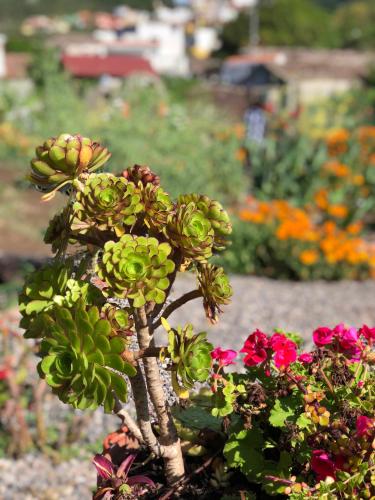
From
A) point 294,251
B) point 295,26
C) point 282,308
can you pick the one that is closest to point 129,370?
point 282,308

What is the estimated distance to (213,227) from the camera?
1201 millimetres

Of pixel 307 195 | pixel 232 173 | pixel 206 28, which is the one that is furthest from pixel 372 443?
A: pixel 206 28

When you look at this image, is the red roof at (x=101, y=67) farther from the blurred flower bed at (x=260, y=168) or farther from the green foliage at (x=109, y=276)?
the green foliage at (x=109, y=276)

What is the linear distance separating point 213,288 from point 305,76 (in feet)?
75.6

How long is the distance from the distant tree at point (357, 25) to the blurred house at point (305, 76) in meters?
21.7

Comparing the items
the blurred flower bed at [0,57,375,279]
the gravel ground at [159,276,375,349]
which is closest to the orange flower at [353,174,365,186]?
the blurred flower bed at [0,57,375,279]

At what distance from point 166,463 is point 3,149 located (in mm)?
12150

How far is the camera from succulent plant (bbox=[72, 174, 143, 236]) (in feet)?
3.60

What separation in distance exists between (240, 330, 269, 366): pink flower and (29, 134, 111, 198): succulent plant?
16.6 inches

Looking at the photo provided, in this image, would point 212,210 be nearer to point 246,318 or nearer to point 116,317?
point 116,317

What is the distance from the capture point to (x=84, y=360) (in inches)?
41.2

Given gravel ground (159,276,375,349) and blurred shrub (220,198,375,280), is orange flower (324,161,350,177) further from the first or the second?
gravel ground (159,276,375,349)

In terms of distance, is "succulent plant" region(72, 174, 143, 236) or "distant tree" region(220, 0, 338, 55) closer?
"succulent plant" region(72, 174, 143, 236)

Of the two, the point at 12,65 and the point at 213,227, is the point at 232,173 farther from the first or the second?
the point at 12,65
